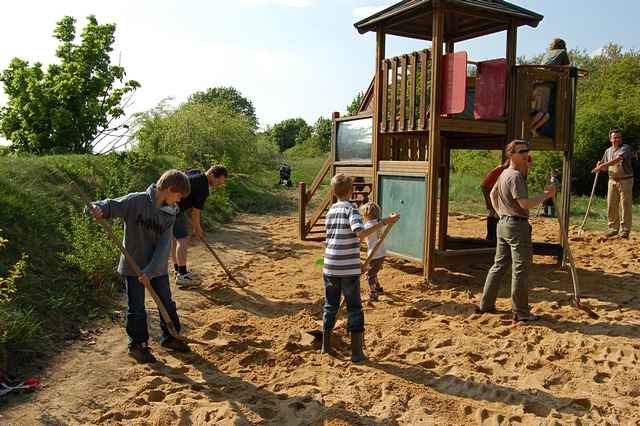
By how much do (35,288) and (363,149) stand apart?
16.8ft

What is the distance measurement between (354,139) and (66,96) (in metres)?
7.79

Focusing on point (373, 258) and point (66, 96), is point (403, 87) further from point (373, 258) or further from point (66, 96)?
point (66, 96)

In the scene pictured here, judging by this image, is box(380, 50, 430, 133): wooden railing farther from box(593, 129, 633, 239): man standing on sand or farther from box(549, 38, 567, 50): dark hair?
box(593, 129, 633, 239): man standing on sand

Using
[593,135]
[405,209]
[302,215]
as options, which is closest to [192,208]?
[405,209]

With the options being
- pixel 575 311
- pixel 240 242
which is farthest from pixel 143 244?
pixel 240 242

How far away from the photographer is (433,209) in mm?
6797

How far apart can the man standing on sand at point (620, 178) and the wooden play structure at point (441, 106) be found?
2761mm

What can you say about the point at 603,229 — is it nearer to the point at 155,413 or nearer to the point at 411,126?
the point at 411,126

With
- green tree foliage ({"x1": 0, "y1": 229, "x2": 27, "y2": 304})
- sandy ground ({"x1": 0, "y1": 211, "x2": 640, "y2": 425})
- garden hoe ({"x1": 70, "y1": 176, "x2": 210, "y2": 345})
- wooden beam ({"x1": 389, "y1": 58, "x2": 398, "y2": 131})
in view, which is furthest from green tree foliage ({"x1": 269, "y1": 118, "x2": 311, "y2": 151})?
garden hoe ({"x1": 70, "y1": 176, "x2": 210, "y2": 345})

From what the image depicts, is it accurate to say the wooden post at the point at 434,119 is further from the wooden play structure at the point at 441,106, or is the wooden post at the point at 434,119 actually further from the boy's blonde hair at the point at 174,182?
the boy's blonde hair at the point at 174,182

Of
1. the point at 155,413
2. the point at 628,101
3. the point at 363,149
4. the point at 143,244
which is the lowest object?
the point at 155,413

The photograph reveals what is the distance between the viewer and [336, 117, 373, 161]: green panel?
854 cm

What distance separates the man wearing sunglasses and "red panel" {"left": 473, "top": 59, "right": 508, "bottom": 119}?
2.22 meters

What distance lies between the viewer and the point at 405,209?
24.1ft
